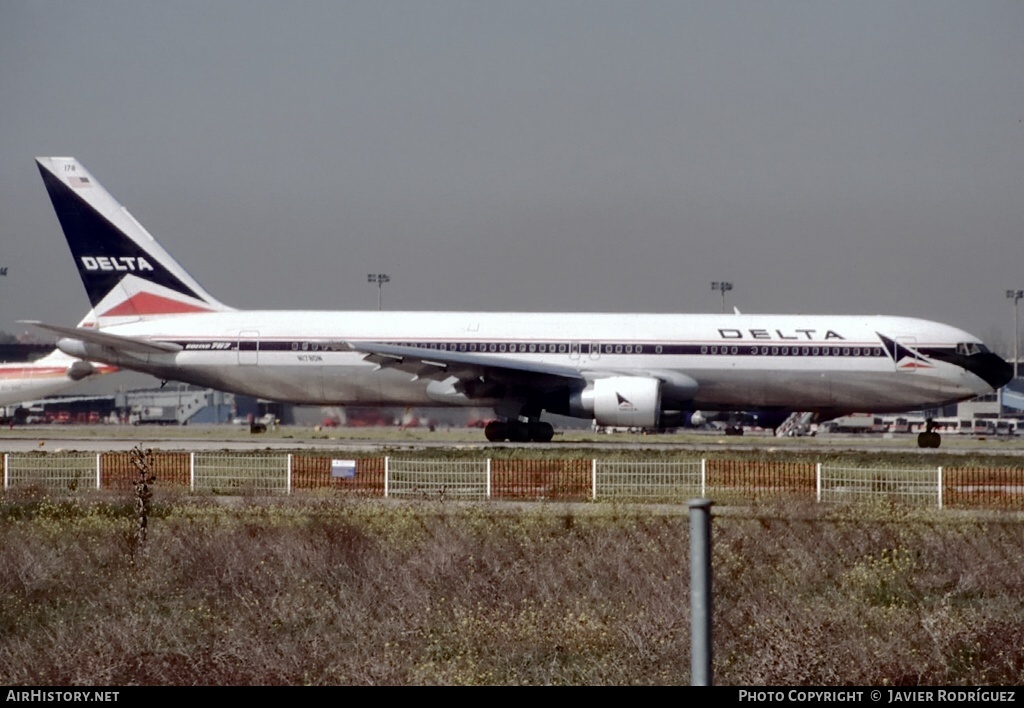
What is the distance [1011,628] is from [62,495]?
1690 cm

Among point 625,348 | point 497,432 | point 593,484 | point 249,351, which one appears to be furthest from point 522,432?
point 593,484

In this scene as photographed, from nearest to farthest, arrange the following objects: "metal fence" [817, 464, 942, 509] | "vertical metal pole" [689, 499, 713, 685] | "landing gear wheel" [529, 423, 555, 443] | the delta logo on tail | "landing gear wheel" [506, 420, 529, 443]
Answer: "vertical metal pole" [689, 499, 713, 685] < "metal fence" [817, 464, 942, 509] < the delta logo on tail < "landing gear wheel" [529, 423, 555, 443] < "landing gear wheel" [506, 420, 529, 443]

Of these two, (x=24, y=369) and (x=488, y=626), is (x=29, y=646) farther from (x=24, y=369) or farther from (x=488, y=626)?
(x=24, y=369)

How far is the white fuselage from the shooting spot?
123 ft

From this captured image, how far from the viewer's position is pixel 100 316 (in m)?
40.3

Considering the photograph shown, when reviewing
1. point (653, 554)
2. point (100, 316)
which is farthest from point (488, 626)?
A: point (100, 316)

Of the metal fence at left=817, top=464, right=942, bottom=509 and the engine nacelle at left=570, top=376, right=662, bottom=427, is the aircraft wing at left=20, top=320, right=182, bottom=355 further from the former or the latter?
the metal fence at left=817, top=464, right=942, bottom=509

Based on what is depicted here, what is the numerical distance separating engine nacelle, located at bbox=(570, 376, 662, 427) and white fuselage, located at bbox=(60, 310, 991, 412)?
1.22 meters

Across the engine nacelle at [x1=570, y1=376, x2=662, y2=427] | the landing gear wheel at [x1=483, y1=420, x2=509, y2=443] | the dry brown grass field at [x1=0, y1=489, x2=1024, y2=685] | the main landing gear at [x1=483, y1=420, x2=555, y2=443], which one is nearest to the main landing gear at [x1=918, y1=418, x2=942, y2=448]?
the engine nacelle at [x1=570, y1=376, x2=662, y2=427]

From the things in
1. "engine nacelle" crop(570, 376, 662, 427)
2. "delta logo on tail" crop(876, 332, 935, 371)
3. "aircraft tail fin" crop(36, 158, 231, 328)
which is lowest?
"engine nacelle" crop(570, 376, 662, 427)

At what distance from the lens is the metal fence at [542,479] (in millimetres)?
22578

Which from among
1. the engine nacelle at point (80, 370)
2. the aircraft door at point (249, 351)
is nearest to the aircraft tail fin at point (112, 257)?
the aircraft door at point (249, 351)

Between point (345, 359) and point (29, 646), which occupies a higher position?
point (345, 359)

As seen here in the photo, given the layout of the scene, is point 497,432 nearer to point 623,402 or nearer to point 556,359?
point 556,359
